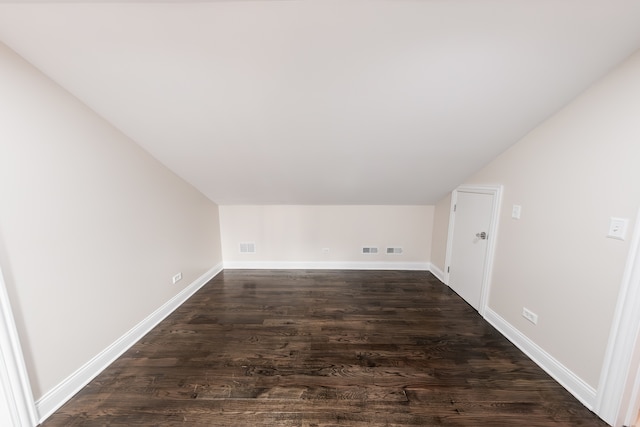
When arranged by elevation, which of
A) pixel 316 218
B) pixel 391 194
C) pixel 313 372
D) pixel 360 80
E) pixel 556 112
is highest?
pixel 360 80

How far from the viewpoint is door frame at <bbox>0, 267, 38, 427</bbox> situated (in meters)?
1.23

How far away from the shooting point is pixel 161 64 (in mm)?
1438

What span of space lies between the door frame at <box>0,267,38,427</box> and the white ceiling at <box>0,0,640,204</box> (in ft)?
4.28

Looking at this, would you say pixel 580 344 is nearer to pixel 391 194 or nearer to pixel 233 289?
pixel 391 194

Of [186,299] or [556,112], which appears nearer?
[556,112]

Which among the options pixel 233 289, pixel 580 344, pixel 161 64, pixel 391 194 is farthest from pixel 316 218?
pixel 580 344

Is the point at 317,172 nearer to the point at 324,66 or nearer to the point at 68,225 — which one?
the point at 324,66

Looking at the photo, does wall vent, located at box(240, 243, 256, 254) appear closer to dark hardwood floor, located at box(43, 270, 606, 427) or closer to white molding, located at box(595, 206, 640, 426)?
dark hardwood floor, located at box(43, 270, 606, 427)

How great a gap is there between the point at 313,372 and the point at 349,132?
75.4 inches

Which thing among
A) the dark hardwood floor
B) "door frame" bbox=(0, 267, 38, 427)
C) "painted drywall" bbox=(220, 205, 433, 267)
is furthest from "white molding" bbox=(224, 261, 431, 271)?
"door frame" bbox=(0, 267, 38, 427)

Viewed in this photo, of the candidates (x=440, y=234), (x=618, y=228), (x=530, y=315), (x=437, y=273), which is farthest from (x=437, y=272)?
(x=618, y=228)

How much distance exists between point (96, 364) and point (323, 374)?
1.68m

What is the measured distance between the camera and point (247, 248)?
3850mm

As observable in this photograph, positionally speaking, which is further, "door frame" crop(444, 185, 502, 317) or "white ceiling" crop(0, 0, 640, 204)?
"door frame" crop(444, 185, 502, 317)
